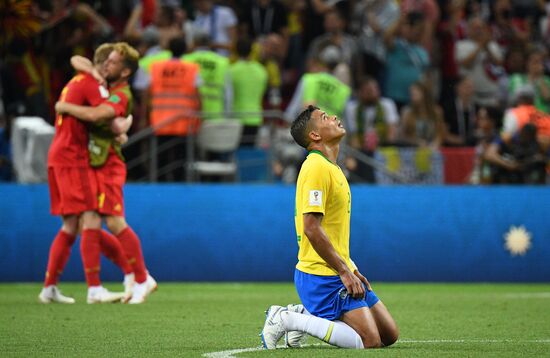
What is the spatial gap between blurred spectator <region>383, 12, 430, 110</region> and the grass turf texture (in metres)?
4.46

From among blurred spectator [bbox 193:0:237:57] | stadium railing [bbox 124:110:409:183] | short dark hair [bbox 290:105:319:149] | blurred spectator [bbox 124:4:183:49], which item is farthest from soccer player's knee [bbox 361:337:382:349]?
blurred spectator [bbox 193:0:237:57]

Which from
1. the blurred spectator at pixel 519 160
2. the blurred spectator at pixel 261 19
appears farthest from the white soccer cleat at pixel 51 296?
the blurred spectator at pixel 261 19

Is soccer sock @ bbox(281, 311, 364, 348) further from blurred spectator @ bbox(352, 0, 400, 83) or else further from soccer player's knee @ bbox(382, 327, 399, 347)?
blurred spectator @ bbox(352, 0, 400, 83)

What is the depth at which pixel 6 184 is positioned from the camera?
561 inches

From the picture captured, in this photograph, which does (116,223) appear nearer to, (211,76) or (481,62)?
(211,76)

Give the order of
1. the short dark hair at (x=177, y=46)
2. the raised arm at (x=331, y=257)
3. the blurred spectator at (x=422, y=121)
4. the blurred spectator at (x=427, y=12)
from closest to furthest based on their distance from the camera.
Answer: the raised arm at (x=331, y=257), the short dark hair at (x=177, y=46), the blurred spectator at (x=422, y=121), the blurred spectator at (x=427, y=12)

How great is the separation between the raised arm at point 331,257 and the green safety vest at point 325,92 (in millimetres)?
8214

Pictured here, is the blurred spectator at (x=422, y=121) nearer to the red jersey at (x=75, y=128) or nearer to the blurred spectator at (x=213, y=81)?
the blurred spectator at (x=213, y=81)

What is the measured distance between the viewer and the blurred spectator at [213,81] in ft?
52.1

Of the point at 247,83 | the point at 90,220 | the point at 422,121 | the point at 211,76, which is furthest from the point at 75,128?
the point at 422,121

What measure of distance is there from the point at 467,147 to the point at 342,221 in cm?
873

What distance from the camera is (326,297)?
773 cm

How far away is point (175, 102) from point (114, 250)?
393 centimetres

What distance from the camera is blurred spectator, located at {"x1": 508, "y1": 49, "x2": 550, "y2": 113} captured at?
17500mm
